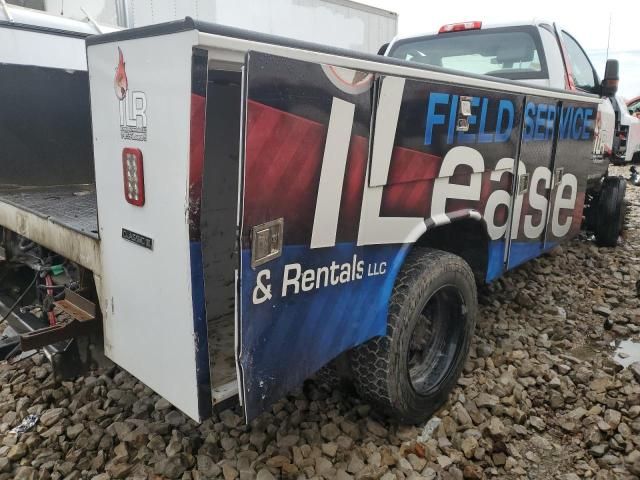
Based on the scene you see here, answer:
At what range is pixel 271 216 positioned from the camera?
1562 mm

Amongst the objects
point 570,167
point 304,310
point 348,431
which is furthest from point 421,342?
point 570,167

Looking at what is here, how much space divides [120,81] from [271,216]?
0.62 meters

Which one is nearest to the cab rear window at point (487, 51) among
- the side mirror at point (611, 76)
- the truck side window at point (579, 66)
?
the truck side window at point (579, 66)

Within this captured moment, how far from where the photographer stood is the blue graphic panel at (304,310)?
5.29ft

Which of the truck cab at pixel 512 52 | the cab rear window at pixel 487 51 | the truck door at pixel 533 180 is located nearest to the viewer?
the truck door at pixel 533 180

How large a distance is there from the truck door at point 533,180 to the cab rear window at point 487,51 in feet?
3.08

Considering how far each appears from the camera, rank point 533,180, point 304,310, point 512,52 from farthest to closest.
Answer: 1. point 512,52
2. point 533,180
3. point 304,310

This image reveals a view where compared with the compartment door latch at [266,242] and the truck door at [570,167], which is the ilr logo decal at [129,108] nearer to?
the compartment door latch at [266,242]

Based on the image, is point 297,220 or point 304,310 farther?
point 304,310

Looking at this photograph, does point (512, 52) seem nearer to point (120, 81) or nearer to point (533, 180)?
point (533, 180)

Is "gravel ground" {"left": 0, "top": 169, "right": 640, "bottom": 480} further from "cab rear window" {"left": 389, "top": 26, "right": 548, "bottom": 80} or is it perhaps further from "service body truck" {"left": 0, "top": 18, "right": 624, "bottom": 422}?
"cab rear window" {"left": 389, "top": 26, "right": 548, "bottom": 80}

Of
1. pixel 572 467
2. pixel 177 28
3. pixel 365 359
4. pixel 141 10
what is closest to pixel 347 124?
pixel 177 28

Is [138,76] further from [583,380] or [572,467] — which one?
[583,380]

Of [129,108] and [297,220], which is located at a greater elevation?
[129,108]
